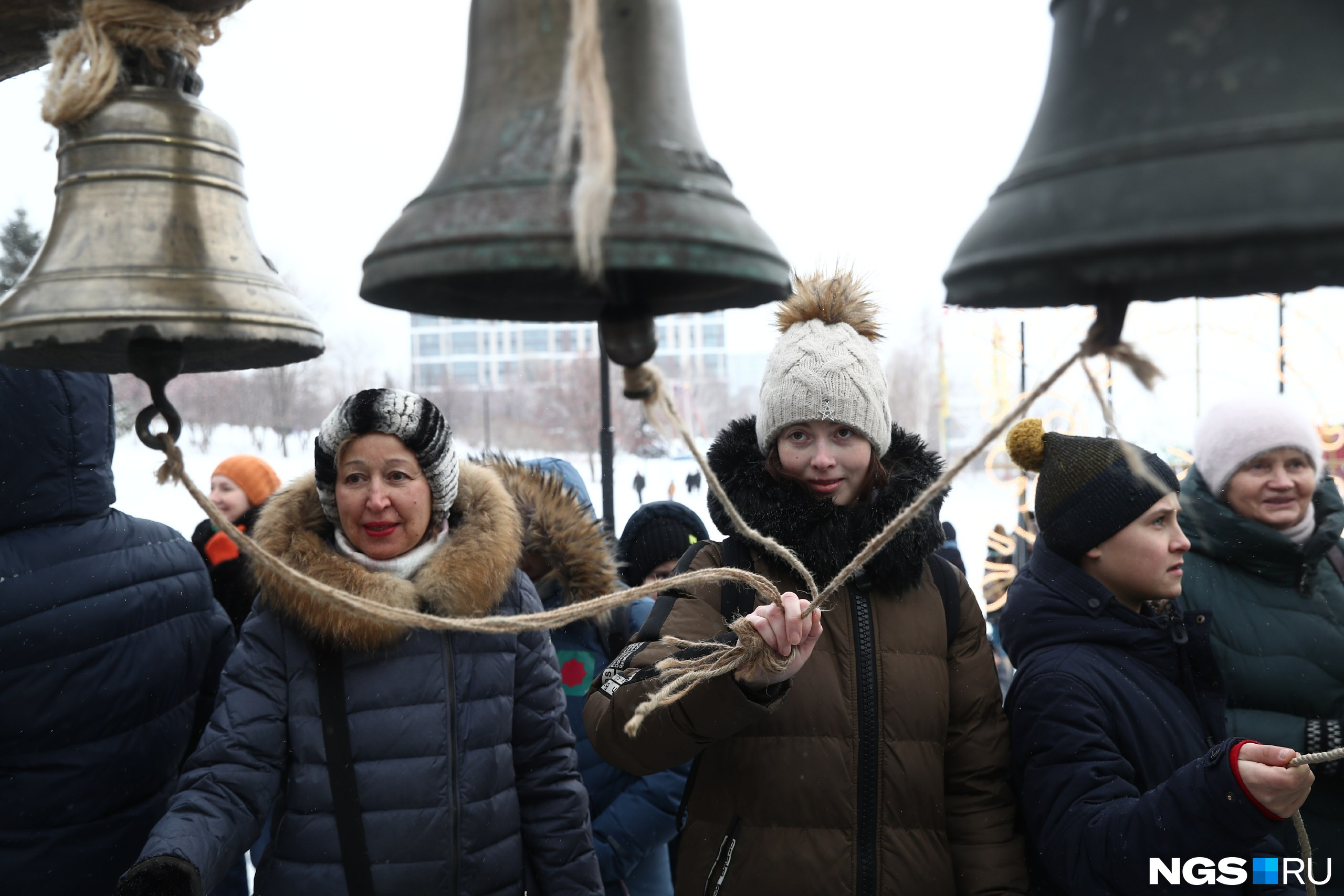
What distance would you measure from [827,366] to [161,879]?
161 cm

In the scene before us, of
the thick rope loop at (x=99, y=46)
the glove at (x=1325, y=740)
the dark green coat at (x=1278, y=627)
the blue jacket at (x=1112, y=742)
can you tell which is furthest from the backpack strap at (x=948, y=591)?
the thick rope loop at (x=99, y=46)

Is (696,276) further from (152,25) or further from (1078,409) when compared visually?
(1078,409)

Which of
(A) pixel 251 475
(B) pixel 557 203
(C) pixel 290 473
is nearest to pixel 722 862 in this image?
(B) pixel 557 203

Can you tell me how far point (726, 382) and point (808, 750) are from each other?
562 inches

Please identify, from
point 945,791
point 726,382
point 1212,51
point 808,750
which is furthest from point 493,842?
point 726,382

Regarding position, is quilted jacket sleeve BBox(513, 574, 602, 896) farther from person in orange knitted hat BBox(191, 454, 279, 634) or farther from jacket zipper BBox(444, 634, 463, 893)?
person in orange knitted hat BBox(191, 454, 279, 634)

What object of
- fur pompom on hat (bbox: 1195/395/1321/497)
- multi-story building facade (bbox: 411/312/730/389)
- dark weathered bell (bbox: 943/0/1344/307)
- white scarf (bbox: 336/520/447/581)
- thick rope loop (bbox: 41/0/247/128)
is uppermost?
multi-story building facade (bbox: 411/312/730/389)

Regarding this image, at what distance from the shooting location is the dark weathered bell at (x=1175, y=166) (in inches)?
28.7

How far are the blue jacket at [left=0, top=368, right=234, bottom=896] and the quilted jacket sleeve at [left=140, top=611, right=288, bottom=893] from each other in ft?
1.16

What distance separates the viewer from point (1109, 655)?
198 centimetres

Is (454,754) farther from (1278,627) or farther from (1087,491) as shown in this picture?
(1278,627)

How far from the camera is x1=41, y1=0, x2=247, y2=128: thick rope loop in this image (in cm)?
127

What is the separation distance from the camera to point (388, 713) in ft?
6.52

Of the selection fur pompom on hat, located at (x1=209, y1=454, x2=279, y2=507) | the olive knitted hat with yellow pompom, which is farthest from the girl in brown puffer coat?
fur pompom on hat, located at (x1=209, y1=454, x2=279, y2=507)
